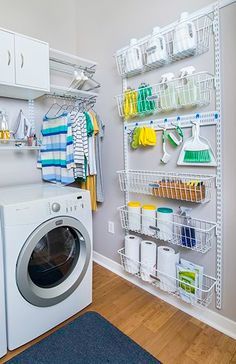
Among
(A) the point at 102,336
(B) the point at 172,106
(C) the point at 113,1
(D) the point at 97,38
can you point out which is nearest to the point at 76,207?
(A) the point at 102,336

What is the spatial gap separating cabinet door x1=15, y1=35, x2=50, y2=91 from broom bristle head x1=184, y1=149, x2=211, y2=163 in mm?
1171

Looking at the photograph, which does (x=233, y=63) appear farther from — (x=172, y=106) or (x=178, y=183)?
(x=178, y=183)

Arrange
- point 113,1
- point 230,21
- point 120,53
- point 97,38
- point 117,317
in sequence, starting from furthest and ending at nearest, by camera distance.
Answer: point 97,38, point 113,1, point 120,53, point 117,317, point 230,21

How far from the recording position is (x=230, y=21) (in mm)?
1294

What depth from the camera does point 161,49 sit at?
152cm

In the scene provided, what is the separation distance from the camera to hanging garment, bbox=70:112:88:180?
1933 millimetres

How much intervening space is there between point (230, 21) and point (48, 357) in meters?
2.16

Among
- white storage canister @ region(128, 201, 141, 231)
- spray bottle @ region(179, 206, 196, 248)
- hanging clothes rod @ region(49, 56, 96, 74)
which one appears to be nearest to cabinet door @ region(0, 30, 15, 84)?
hanging clothes rod @ region(49, 56, 96, 74)

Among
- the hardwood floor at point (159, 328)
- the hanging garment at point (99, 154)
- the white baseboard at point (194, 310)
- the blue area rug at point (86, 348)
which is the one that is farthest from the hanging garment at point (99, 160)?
the blue area rug at point (86, 348)

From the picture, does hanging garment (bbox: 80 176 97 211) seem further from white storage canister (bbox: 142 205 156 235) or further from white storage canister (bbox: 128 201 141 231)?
white storage canister (bbox: 142 205 156 235)

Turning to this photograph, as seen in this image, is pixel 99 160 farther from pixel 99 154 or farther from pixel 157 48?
pixel 157 48

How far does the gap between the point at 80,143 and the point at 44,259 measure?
37.4 inches

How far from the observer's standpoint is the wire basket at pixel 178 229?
1500 millimetres

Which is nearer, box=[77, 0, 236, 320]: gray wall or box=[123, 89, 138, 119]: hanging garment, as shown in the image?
box=[77, 0, 236, 320]: gray wall
